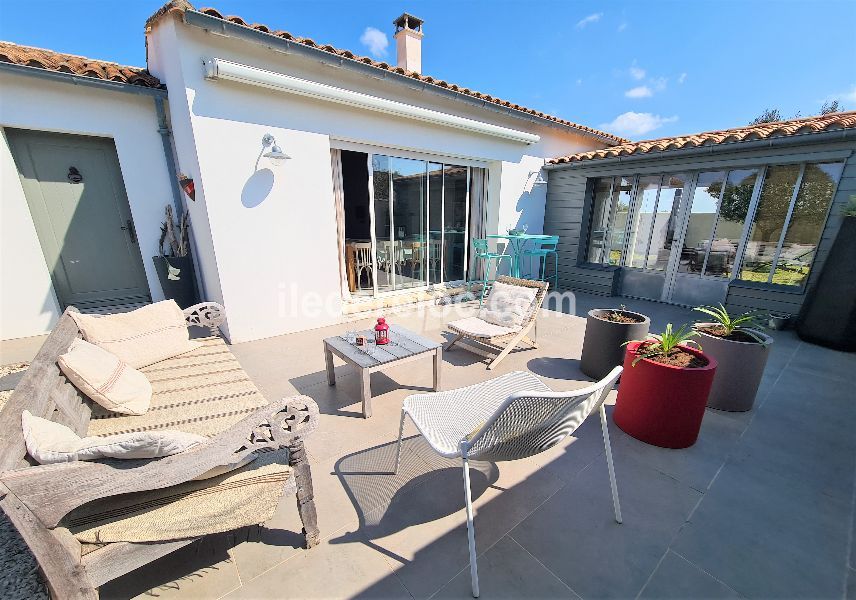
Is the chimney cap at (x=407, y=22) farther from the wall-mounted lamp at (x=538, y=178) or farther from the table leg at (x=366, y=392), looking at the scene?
the table leg at (x=366, y=392)

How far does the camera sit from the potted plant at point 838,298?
4.05 meters

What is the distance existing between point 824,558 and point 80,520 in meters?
3.34

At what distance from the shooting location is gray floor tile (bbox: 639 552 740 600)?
4.66 feet

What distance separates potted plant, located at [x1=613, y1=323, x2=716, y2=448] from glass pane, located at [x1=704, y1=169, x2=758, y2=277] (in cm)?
472

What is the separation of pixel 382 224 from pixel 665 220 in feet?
18.4

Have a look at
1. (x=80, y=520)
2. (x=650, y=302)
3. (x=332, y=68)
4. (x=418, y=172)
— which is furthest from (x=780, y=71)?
(x=80, y=520)

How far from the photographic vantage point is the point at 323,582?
1.48 meters

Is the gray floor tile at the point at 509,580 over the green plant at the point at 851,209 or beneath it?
beneath

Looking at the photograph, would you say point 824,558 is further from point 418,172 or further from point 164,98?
point 164,98

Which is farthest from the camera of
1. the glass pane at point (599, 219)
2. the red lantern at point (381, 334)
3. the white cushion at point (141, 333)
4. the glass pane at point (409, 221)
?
Answer: the glass pane at point (599, 219)

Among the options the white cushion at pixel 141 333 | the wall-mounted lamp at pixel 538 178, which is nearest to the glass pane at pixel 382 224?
the white cushion at pixel 141 333

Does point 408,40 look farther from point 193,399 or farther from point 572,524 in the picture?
point 572,524

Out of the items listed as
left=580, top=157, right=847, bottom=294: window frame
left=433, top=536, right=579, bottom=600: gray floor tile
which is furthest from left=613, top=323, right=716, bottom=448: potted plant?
left=580, top=157, right=847, bottom=294: window frame

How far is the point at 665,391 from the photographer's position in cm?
226
